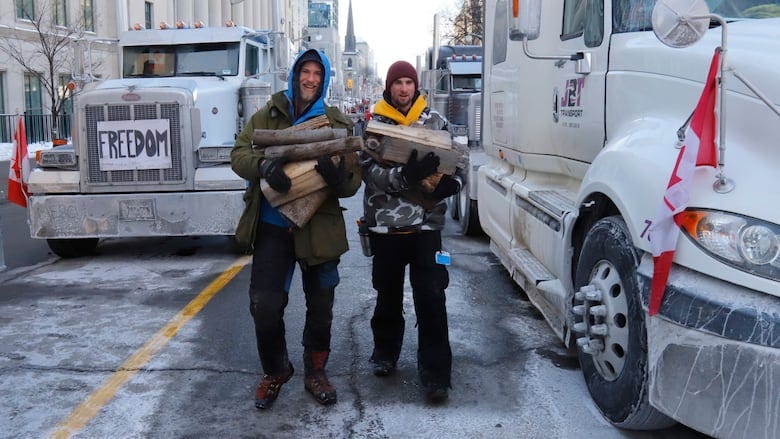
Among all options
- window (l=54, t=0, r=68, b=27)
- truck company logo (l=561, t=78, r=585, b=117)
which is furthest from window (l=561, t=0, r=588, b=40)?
window (l=54, t=0, r=68, b=27)

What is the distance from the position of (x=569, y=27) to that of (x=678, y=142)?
2.22 metres

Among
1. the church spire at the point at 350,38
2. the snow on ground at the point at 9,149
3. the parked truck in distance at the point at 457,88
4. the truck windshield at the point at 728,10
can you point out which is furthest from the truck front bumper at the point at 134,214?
the church spire at the point at 350,38

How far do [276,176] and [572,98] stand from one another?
7.48ft

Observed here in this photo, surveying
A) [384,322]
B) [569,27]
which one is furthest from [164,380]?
[569,27]

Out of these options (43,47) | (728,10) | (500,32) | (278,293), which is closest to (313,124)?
(278,293)

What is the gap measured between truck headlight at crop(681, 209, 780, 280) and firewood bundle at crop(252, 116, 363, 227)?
1.72m

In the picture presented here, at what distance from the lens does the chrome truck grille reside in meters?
8.01

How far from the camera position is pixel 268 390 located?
422 centimetres

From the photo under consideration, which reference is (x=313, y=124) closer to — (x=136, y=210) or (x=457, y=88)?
(x=136, y=210)

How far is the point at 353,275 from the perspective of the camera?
7555 mm

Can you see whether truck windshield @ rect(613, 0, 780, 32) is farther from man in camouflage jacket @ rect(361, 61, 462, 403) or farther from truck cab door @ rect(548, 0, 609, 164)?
man in camouflage jacket @ rect(361, 61, 462, 403)

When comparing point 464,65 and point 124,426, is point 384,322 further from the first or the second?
point 464,65

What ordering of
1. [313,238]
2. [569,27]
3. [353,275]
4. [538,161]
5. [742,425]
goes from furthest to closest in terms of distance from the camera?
[353,275], [538,161], [569,27], [313,238], [742,425]

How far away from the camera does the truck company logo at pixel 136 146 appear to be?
8055mm
